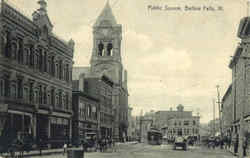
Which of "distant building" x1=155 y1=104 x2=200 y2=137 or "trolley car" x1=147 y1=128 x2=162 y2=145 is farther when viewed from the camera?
"distant building" x1=155 y1=104 x2=200 y2=137

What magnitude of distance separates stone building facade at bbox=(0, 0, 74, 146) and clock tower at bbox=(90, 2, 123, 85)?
51297 millimetres

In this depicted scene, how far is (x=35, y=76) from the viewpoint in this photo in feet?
127

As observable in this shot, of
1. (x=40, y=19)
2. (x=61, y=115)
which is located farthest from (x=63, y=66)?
(x=40, y=19)

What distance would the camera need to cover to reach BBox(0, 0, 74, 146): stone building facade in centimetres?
3266

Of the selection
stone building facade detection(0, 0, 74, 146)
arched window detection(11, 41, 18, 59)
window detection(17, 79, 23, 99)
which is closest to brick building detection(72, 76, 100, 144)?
stone building facade detection(0, 0, 74, 146)

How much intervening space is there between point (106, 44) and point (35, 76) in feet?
208

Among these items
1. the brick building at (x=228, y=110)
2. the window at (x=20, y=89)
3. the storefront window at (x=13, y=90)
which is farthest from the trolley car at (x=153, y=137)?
the storefront window at (x=13, y=90)

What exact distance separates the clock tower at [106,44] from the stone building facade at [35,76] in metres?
51.3

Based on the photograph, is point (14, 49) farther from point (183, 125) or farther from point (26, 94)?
point (183, 125)

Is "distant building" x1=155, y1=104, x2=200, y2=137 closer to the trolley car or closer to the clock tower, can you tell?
the clock tower

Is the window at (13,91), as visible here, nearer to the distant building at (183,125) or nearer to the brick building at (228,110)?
the brick building at (228,110)

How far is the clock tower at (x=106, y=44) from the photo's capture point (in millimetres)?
100938

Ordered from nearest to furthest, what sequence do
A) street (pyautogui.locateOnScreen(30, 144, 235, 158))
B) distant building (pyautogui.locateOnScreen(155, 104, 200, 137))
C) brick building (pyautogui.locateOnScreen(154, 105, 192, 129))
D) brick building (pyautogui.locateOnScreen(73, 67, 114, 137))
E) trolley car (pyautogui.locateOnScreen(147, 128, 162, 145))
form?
street (pyautogui.locateOnScreen(30, 144, 235, 158)) → trolley car (pyautogui.locateOnScreen(147, 128, 162, 145)) → brick building (pyautogui.locateOnScreen(73, 67, 114, 137)) → distant building (pyautogui.locateOnScreen(155, 104, 200, 137)) → brick building (pyautogui.locateOnScreen(154, 105, 192, 129))

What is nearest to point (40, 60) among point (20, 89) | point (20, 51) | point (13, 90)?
point (20, 51)
